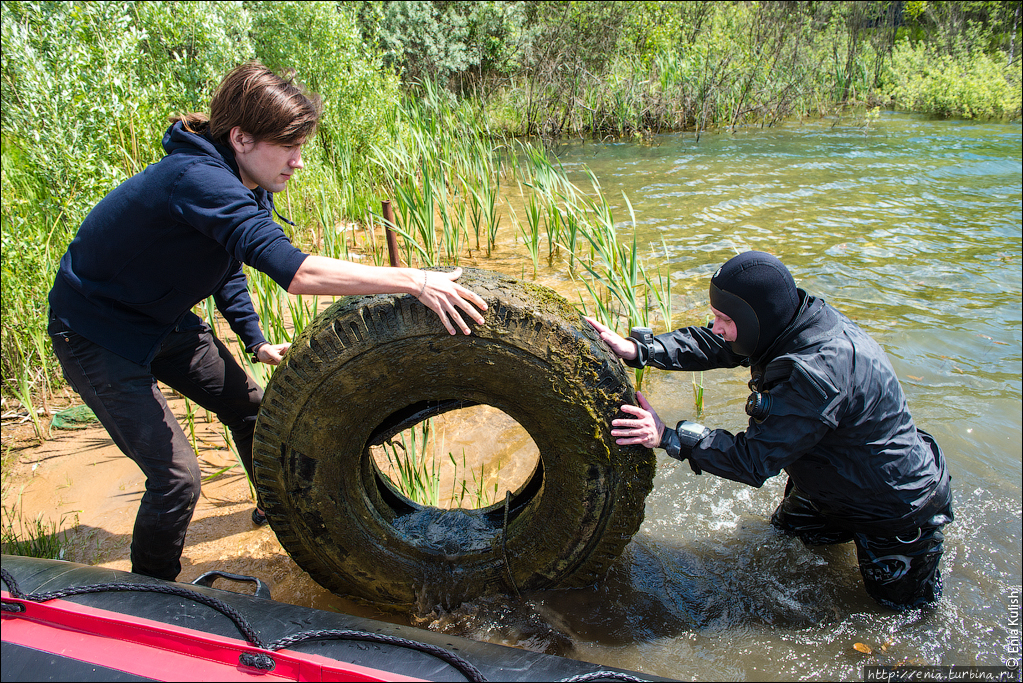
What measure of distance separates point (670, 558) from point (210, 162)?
8.26 feet

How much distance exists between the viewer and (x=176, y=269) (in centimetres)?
203

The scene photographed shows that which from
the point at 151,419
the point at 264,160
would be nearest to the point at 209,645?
the point at 151,419

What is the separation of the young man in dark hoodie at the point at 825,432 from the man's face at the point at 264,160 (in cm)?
128

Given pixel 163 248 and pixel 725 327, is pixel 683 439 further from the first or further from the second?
pixel 163 248

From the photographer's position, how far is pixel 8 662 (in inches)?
58.2

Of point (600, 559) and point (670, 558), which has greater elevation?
point (600, 559)

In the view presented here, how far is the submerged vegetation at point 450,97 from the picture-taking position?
163 inches

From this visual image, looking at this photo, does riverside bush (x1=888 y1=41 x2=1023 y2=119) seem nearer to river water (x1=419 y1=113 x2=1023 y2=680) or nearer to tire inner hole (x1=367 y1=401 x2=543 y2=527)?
river water (x1=419 y1=113 x2=1023 y2=680)

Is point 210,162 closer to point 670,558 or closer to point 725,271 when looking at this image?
point 725,271

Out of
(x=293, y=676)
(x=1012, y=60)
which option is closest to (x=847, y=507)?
(x=293, y=676)

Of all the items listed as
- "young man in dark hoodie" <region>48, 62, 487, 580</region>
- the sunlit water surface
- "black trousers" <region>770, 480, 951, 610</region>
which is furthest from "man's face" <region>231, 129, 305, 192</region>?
"black trousers" <region>770, 480, 951, 610</region>

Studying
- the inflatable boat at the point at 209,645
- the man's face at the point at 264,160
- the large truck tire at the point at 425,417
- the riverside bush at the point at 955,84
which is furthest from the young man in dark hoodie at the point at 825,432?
the riverside bush at the point at 955,84

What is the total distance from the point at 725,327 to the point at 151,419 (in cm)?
220

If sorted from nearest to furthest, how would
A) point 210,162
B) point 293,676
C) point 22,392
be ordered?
point 293,676 → point 210,162 → point 22,392
